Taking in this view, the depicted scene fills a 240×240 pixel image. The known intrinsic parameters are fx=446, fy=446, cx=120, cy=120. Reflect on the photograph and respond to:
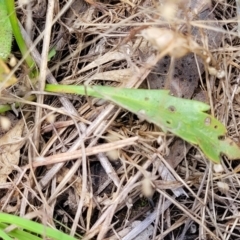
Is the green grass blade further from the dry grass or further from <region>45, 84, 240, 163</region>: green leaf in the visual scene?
<region>45, 84, 240, 163</region>: green leaf

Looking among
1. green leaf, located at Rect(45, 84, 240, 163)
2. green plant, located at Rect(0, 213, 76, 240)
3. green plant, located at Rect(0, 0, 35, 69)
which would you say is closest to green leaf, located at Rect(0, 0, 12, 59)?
green plant, located at Rect(0, 0, 35, 69)

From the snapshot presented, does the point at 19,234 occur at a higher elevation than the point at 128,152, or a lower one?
lower

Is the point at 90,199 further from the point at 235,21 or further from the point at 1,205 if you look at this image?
the point at 235,21

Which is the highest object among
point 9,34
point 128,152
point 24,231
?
point 9,34

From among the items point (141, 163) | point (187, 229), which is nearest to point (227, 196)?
point (187, 229)

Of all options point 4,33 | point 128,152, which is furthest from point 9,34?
point 128,152

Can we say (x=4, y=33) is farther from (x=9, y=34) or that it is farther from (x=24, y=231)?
(x=24, y=231)

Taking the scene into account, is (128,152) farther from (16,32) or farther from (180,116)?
(16,32)
